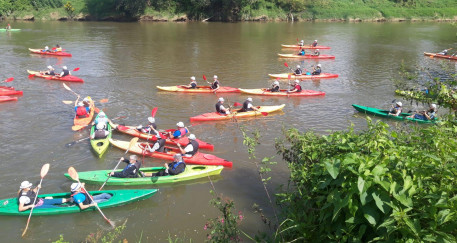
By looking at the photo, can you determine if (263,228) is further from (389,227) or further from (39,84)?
(39,84)

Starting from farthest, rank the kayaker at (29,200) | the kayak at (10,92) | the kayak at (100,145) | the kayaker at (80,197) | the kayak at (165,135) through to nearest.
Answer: the kayak at (10,92)
the kayak at (165,135)
the kayak at (100,145)
the kayaker at (80,197)
the kayaker at (29,200)

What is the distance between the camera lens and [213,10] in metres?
57.4

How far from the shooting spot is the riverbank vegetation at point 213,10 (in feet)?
183

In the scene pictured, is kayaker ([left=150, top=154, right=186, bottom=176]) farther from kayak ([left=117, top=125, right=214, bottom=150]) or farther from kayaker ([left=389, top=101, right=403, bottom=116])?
kayaker ([left=389, top=101, right=403, bottom=116])

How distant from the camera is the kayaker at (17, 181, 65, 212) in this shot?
9180mm

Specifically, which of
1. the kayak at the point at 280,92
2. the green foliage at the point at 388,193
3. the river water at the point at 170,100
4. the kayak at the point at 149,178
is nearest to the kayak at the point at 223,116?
the river water at the point at 170,100

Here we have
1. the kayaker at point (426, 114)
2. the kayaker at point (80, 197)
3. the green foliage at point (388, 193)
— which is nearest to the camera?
the green foliage at point (388, 193)

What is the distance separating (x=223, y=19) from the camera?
2259 inches

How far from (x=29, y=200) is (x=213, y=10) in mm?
51887

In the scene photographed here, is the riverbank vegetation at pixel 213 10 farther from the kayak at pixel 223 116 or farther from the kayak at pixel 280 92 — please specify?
the kayak at pixel 223 116

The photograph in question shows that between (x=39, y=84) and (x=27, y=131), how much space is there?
24.9ft

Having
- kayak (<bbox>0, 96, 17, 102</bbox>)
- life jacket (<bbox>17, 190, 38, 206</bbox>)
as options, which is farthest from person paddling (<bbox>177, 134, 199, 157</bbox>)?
kayak (<bbox>0, 96, 17, 102</bbox>)

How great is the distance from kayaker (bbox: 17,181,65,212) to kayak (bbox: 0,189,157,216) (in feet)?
0.40

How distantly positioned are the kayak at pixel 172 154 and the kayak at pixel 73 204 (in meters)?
2.10
